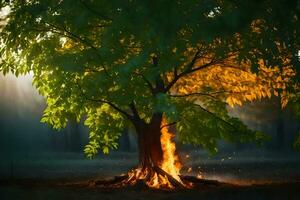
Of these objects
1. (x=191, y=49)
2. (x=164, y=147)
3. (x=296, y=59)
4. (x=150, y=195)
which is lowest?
(x=150, y=195)

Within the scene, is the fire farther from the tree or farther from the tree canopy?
the tree canopy

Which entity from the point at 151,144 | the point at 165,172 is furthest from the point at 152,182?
the point at 151,144

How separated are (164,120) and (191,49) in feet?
14.1

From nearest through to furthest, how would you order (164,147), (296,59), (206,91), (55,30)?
1. (296,59)
2. (55,30)
3. (206,91)
4. (164,147)

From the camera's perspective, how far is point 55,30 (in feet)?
63.7

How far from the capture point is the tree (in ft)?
39.4

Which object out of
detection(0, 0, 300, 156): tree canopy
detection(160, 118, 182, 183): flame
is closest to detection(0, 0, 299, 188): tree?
detection(0, 0, 300, 156): tree canopy

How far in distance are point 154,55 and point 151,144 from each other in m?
4.50

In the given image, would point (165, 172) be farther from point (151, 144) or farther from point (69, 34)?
point (69, 34)

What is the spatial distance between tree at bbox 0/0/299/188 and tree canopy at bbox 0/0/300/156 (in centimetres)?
4

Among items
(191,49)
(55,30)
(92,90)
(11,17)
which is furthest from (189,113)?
(11,17)

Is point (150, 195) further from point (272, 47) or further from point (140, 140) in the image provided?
point (272, 47)

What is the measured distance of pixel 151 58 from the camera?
19172mm

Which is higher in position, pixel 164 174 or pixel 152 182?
pixel 164 174
